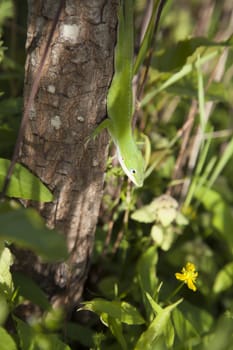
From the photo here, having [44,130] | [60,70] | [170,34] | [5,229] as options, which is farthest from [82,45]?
[170,34]

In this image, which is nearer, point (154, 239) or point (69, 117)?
point (69, 117)

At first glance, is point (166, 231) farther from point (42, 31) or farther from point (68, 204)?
point (42, 31)

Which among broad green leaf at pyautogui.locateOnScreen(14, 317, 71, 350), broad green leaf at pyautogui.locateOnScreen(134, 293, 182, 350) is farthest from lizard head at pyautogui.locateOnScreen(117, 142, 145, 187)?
broad green leaf at pyautogui.locateOnScreen(14, 317, 71, 350)

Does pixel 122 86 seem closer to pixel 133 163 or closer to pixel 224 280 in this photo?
pixel 133 163

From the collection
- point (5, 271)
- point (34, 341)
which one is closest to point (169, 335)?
point (34, 341)

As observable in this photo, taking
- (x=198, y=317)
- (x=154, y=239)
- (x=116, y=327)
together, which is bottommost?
(x=198, y=317)

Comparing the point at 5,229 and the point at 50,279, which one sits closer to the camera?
the point at 5,229

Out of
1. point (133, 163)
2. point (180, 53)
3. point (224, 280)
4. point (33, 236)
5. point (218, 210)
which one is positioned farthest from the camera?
point (218, 210)
